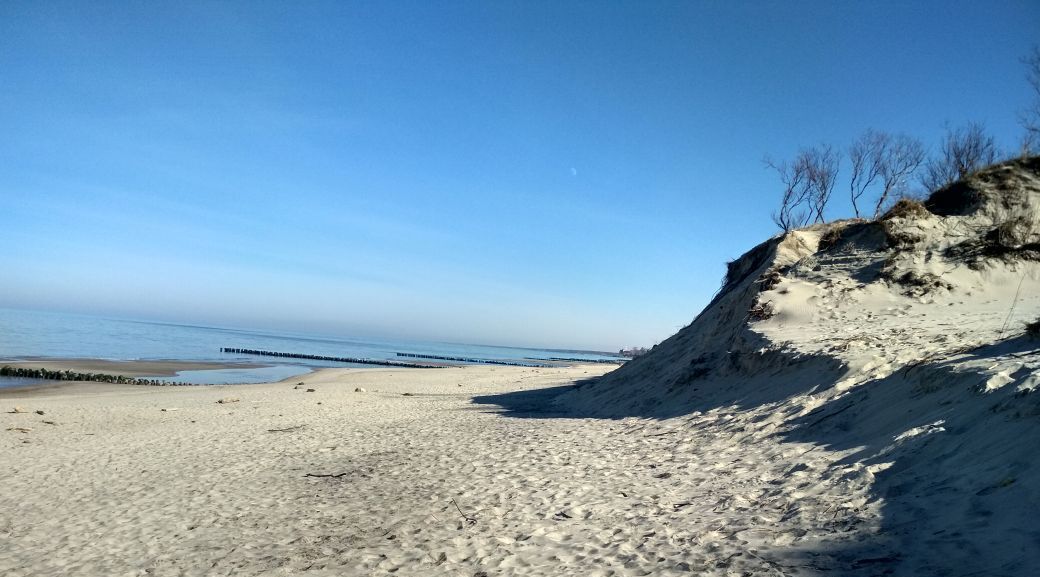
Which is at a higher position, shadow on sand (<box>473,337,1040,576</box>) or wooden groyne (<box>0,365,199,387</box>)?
A: shadow on sand (<box>473,337,1040,576</box>)

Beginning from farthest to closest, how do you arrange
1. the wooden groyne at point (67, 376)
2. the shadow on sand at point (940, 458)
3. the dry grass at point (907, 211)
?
the wooden groyne at point (67, 376), the dry grass at point (907, 211), the shadow on sand at point (940, 458)

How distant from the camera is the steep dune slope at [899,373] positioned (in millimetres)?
4168

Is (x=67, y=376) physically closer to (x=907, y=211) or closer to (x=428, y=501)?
(x=428, y=501)

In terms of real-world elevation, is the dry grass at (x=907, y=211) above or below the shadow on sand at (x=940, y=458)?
above

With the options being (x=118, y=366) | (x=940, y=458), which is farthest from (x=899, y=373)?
(x=118, y=366)

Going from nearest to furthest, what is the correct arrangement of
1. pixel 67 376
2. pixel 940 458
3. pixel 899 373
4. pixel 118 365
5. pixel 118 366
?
pixel 940 458 → pixel 899 373 → pixel 67 376 → pixel 118 366 → pixel 118 365

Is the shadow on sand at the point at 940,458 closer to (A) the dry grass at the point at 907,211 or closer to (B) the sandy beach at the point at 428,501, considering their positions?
(B) the sandy beach at the point at 428,501

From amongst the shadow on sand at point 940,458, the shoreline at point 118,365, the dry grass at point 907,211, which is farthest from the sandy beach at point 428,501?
the shoreline at point 118,365

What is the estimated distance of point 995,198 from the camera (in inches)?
649

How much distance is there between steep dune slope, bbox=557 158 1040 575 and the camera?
4168mm

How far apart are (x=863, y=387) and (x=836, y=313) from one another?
5.92 meters

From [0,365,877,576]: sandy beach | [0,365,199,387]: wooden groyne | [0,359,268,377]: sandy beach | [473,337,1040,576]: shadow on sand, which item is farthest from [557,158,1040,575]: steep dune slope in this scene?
[0,359,268,377]: sandy beach

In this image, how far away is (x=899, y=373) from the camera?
25.7 feet

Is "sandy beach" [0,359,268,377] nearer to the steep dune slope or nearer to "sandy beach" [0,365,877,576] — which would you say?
"sandy beach" [0,365,877,576]
